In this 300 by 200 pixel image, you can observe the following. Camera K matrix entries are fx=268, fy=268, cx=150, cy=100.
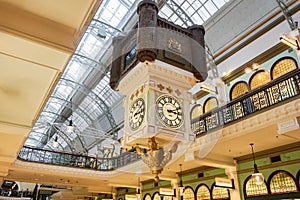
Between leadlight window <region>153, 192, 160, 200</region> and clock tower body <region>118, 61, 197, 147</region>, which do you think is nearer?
clock tower body <region>118, 61, 197, 147</region>

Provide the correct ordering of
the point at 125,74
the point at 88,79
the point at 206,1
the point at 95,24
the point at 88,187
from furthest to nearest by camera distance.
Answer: the point at 88,79
the point at 88,187
the point at 95,24
the point at 206,1
the point at 125,74

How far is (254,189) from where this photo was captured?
30.0 ft

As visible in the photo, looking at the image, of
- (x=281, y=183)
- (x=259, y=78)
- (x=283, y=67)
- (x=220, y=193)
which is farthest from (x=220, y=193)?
(x=283, y=67)

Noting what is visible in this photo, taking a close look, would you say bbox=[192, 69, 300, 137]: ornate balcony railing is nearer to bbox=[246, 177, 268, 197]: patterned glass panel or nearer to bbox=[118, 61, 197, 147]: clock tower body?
bbox=[246, 177, 268, 197]: patterned glass panel

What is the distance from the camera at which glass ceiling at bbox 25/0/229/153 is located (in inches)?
493

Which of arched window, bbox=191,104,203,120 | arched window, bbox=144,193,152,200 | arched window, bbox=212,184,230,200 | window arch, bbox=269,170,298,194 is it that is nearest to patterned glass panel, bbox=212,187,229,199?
arched window, bbox=212,184,230,200

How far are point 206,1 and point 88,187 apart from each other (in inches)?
508

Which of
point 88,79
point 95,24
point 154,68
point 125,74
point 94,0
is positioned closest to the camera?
point 94,0

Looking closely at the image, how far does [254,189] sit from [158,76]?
6710 millimetres

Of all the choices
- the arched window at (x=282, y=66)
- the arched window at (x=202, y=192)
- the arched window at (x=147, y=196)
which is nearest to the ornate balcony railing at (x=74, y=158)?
the arched window at (x=147, y=196)

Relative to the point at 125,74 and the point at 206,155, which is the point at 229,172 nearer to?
the point at 206,155

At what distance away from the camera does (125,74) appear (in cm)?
478

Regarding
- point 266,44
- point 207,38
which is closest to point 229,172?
point 266,44

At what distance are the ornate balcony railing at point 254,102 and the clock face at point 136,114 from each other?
4056 millimetres
